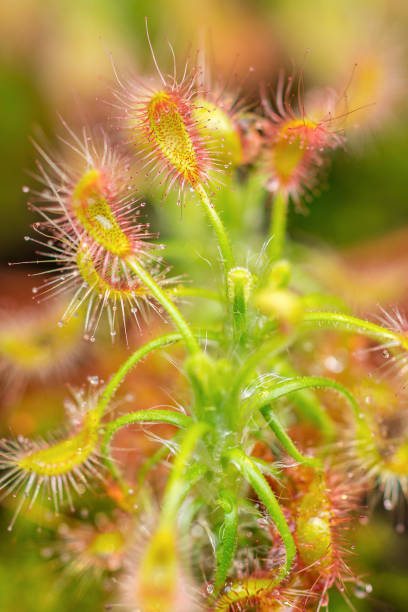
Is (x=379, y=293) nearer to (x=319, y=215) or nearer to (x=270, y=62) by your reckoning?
(x=319, y=215)

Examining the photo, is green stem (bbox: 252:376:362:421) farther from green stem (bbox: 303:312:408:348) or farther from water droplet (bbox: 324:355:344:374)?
water droplet (bbox: 324:355:344:374)

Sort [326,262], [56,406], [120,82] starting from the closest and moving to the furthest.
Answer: [120,82] → [56,406] → [326,262]

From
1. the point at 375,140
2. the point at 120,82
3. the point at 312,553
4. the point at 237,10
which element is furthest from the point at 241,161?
the point at 237,10

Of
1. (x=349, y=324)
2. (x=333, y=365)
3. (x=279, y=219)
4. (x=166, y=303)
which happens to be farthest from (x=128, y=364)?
(x=333, y=365)

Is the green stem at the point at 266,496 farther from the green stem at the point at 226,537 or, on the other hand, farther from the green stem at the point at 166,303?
the green stem at the point at 166,303

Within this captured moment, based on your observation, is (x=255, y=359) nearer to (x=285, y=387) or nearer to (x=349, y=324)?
(x=285, y=387)

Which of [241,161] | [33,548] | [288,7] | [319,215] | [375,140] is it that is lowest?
[33,548]

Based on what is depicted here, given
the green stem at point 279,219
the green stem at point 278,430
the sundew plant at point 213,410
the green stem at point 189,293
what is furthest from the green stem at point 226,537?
the green stem at point 279,219
